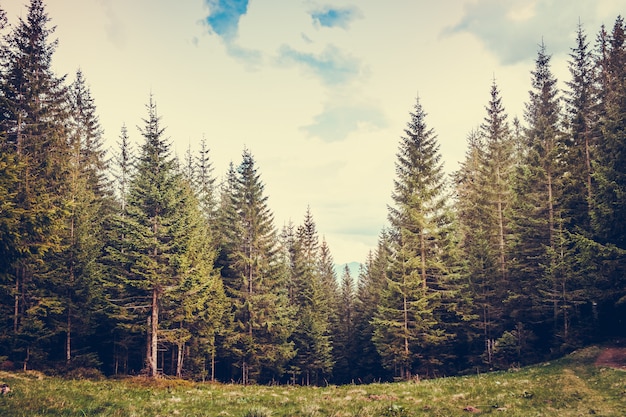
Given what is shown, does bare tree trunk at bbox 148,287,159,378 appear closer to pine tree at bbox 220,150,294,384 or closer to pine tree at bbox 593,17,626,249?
pine tree at bbox 220,150,294,384

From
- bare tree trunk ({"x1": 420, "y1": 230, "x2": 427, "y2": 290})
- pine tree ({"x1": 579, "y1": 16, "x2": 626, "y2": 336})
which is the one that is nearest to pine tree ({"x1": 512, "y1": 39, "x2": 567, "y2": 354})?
pine tree ({"x1": 579, "y1": 16, "x2": 626, "y2": 336})

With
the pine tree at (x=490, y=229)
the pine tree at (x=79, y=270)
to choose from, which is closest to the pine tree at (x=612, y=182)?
the pine tree at (x=490, y=229)

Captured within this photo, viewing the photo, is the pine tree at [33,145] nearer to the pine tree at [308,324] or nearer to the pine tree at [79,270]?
the pine tree at [79,270]

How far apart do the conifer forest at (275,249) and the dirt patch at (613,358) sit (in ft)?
10.4

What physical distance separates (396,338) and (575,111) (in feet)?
79.4

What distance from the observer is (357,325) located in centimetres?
5872

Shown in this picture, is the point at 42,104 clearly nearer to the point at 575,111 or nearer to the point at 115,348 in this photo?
the point at 115,348

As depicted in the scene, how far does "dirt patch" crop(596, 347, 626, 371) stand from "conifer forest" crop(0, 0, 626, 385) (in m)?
3.17

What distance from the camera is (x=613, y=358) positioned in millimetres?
21000

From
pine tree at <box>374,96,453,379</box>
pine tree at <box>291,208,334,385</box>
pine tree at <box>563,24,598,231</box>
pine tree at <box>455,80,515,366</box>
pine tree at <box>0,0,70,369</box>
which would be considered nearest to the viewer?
pine tree at <box>0,0,70,369</box>

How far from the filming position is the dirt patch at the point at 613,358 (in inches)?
772

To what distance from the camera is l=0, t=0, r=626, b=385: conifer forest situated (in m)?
25.2

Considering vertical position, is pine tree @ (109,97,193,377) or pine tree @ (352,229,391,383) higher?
pine tree @ (109,97,193,377)

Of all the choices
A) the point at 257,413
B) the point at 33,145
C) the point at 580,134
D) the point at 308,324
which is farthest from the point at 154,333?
the point at 580,134
